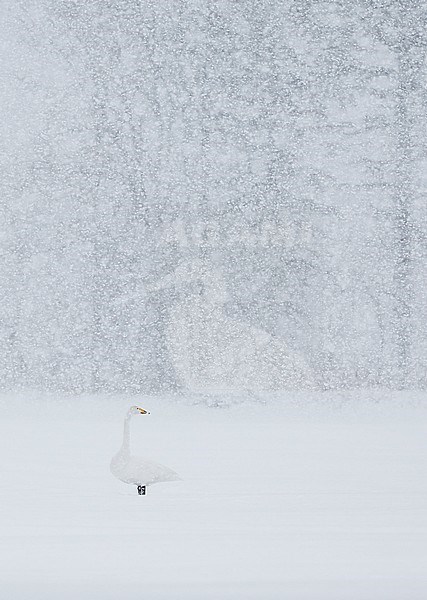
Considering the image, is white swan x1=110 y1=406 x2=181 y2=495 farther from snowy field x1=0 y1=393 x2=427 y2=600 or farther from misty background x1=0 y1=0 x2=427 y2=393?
misty background x1=0 y1=0 x2=427 y2=393

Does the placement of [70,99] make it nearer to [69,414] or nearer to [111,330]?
[111,330]

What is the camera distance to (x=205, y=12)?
5.46ft

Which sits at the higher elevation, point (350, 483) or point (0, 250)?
point (0, 250)

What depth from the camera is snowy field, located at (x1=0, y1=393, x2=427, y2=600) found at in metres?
0.67

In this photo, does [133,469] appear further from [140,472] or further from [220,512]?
[220,512]

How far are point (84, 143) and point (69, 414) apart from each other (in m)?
0.52

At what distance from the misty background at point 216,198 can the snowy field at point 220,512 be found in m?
0.19

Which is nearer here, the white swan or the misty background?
the white swan

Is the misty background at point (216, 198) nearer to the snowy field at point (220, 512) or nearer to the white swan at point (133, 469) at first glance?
the snowy field at point (220, 512)

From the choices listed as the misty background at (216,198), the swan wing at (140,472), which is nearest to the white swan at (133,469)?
the swan wing at (140,472)

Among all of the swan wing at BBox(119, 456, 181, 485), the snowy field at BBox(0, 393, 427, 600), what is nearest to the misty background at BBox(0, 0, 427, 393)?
the snowy field at BBox(0, 393, 427, 600)

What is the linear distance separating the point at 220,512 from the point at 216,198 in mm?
887

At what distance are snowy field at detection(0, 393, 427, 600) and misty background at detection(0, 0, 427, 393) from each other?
0.63ft

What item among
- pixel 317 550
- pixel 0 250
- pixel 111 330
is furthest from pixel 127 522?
pixel 0 250
